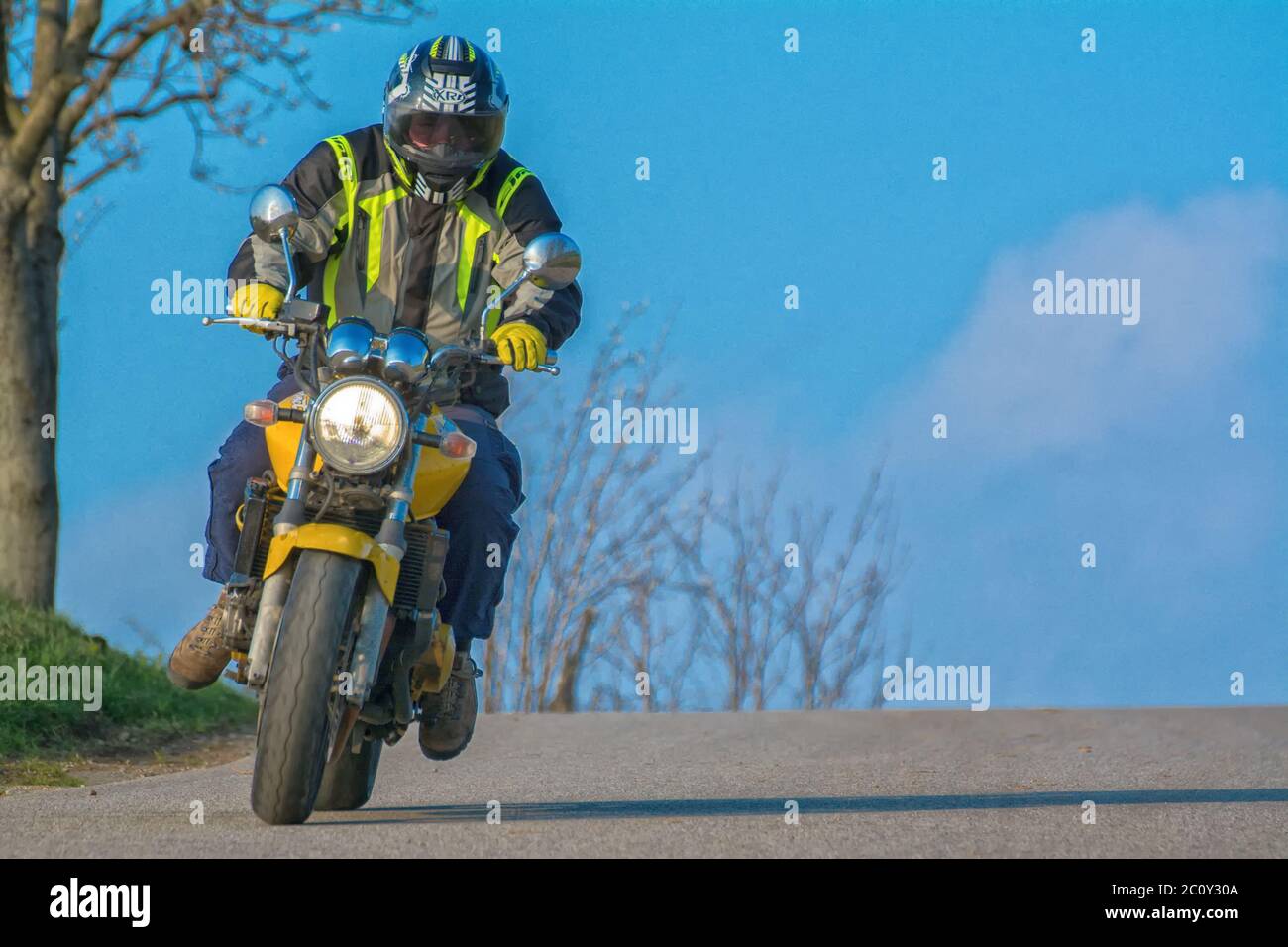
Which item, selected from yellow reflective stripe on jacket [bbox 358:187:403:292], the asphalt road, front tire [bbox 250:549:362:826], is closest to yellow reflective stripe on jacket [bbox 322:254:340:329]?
yellow reflective stripe on jacket [bbox 358:187:403:292]

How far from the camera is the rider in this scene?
228 inches

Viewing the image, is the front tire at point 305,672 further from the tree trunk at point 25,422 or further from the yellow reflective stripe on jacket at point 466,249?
the tree trunk at point 25,422

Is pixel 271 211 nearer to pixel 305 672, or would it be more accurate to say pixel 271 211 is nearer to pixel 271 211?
pixel 271 211

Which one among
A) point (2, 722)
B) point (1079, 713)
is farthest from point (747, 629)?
point (2, 722)

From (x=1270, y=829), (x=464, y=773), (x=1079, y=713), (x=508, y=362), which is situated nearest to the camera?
(x=508, y=362)

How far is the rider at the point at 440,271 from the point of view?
5.80 metres

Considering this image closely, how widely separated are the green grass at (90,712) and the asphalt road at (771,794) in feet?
3.30

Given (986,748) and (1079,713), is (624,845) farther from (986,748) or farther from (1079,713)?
(1079,713)

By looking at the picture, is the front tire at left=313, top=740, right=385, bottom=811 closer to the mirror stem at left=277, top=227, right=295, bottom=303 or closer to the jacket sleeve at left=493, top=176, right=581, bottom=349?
the jacket sleeve at left=493, top=176, right=581, bottom=349

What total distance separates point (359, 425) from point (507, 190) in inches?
56.7

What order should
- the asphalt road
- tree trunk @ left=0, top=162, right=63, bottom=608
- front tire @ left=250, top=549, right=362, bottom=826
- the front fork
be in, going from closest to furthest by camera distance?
front tire @ left=250, top=549, right=362, bottom=826
the front fork
the asphalt road
tree trunk @ left=0, top=162, right=63, bottom=608

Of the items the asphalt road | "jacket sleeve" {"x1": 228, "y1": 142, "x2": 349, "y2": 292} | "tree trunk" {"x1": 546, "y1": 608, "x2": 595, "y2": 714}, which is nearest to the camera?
the asphalt road
